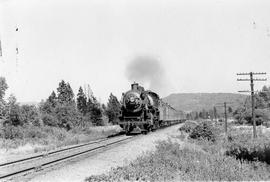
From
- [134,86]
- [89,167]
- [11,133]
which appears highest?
[134,86]

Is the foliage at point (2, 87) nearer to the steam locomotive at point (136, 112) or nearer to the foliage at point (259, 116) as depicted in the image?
the steam locomotive at point (136, 112)

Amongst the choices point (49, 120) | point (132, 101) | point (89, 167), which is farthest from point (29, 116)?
point (89, 167)

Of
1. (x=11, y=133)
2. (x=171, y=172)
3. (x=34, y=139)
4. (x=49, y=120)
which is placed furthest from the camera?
(x=49, y=120)

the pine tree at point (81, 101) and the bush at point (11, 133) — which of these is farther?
the pine tree at point (81, 101)

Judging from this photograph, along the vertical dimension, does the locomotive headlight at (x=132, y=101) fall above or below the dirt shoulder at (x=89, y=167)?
above

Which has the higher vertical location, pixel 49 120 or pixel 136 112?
pixel 136 112

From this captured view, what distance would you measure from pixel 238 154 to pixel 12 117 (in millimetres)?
37182

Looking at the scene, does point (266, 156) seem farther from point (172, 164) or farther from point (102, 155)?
point (102, 155)

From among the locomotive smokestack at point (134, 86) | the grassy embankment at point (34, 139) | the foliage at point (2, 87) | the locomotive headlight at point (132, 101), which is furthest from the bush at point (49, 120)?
the locomotive headlight at point (132, 101)

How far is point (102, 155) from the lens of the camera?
1482cm

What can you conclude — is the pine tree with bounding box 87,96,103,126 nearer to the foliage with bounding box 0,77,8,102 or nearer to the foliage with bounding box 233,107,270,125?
the foliage with bounding box 0,77,8,102

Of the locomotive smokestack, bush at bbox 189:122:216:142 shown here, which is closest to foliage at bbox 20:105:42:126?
the locomotive smokestack

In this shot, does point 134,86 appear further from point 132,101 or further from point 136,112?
point 136,112

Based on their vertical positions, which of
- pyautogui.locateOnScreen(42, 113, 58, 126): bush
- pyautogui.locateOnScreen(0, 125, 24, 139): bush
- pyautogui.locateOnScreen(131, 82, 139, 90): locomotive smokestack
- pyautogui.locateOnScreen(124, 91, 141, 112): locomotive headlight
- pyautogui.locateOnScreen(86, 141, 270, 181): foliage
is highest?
pyautogui.locateOnScreen(131, 82, 139, 90): locomotive smokestack
